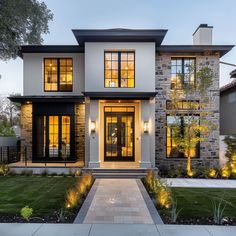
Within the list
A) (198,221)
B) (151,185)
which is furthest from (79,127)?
(198,221)

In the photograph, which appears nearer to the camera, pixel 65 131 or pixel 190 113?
pixel 190 113

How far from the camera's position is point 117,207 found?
266 inches

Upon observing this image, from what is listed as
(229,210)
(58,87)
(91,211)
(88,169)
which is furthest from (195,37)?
(91,211)

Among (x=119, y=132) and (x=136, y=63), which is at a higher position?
(x=136, y=63)

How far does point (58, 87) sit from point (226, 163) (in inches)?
365

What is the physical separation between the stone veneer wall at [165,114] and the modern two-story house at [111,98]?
5 centimetres

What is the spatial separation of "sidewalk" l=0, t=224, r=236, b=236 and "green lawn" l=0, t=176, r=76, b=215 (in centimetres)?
95

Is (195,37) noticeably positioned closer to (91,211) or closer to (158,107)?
(158,107)

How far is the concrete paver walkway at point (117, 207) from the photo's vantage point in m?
5.82

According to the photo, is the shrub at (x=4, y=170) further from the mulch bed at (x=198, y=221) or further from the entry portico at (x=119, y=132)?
the mulch bed at (x=198, y=221)

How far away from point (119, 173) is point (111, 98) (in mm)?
3390

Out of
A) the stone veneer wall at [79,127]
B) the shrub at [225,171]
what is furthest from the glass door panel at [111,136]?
the shrub at [225,171]

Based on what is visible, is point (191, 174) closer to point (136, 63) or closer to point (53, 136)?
point (136, 63)

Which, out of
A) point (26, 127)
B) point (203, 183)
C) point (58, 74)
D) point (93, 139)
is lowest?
point (203, 183)
